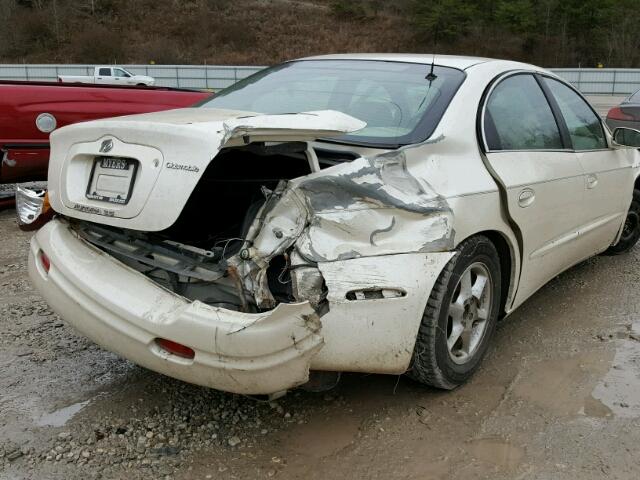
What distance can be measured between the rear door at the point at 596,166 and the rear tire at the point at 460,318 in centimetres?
120

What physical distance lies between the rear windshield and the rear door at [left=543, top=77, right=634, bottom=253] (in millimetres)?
1060

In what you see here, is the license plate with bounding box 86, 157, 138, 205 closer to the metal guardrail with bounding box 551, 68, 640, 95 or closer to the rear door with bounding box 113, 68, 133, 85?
the metal guardrail with bounding box 551, 68, 640, 95

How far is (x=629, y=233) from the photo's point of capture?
5121 millimetres

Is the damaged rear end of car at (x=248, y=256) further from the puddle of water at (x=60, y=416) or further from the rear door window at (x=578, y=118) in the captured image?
the rear door window at (x=578, y=118)

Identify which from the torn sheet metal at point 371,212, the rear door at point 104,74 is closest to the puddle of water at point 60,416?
the torn sheet metal at point 371,212

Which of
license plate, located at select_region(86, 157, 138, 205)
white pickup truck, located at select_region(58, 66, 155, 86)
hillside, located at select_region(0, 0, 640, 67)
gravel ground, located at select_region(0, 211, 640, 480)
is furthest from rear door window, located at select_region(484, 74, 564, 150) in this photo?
hillside, located at select_region(0, 0, 640, 67)

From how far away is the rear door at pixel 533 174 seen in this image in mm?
3080

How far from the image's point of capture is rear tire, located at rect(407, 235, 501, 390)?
2615 mm

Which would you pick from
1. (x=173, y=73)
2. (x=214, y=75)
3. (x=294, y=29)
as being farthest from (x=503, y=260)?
(x=294, y=29)

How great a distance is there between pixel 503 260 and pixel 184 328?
1.69m

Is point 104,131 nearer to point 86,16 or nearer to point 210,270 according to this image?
point 210,270

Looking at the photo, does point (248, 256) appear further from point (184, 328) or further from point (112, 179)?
point (112, 179)

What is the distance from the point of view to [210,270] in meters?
2.40

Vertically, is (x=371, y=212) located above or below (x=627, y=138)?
above
